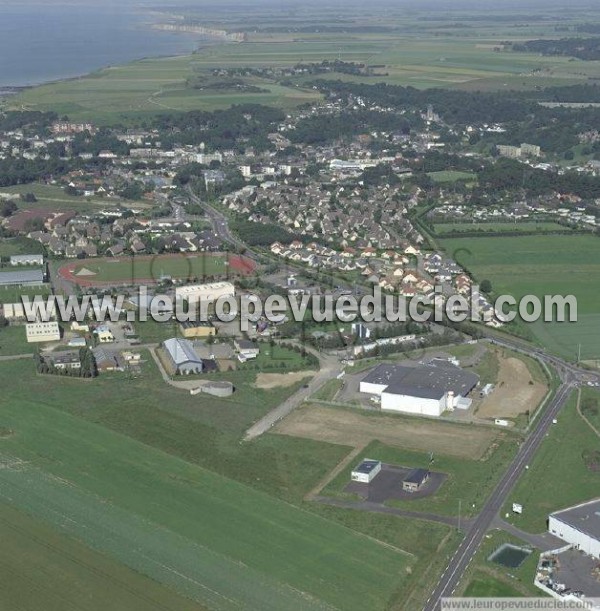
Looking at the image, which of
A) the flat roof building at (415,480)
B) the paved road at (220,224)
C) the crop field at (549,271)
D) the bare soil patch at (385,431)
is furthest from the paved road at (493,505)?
the paved road at (220,224)

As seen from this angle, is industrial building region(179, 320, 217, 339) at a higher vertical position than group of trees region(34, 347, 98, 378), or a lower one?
lower

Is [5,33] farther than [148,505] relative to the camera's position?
Yes

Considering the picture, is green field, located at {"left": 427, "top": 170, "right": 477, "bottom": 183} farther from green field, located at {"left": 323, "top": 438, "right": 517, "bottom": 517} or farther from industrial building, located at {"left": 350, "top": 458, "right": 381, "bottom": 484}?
industrial building, located at {"left": 350, "top": 458, "right": 381, "bottom": 484}

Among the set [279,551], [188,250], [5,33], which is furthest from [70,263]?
[5,33]

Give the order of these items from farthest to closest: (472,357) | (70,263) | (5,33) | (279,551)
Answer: (5,33) < (70,263) < (472,357) < (279,551)

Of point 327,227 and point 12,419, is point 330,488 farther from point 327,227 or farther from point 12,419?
point 327,227

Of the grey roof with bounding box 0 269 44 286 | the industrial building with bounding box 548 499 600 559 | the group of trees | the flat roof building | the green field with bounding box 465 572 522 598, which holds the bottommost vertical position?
the grey roof with bounding box 0 269 44 286

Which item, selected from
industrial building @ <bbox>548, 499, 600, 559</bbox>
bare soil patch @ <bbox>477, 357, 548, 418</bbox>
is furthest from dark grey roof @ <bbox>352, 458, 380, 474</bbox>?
bare soil patch @ <bbox>477, 357, 548, 418</bbox>
